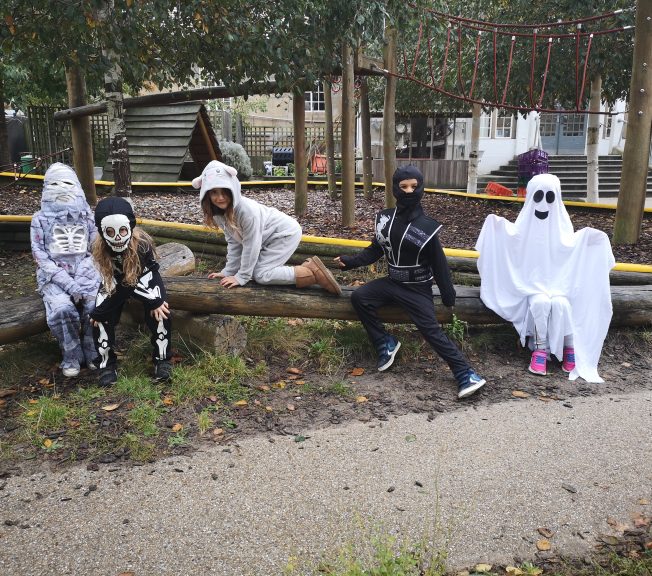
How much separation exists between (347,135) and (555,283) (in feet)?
12.4

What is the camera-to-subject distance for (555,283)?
490 cm

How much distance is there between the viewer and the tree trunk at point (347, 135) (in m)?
7.38

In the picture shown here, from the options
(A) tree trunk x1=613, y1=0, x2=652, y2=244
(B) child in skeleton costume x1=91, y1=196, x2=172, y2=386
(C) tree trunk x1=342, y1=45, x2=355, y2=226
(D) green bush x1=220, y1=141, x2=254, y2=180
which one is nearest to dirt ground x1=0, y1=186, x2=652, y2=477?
(B) child in skeleton costume x1=91, y1=196, x2=172, y2=386

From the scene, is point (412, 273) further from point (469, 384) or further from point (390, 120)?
point (390, 120)

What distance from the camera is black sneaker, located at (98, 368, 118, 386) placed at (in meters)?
4.37

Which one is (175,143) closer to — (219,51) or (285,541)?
(219,51)

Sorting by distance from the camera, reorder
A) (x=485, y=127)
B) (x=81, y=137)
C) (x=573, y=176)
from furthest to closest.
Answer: (x=485, y=127) < (x=573, y=176) < (x=81, y=137)

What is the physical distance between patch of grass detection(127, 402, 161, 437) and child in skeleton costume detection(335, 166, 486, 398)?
1.71m

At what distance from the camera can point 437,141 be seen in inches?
886

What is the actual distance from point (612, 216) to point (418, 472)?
8.02m

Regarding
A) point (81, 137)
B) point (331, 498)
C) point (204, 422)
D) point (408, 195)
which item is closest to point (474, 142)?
point (81, 137)

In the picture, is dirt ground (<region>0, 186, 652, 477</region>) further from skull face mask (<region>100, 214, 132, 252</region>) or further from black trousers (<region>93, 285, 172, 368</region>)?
skull face mask (<region>100, 214, 132, 252</region>)

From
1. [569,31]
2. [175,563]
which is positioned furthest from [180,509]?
[569,31]

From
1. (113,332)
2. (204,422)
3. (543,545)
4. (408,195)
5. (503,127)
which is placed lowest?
(543,545)
